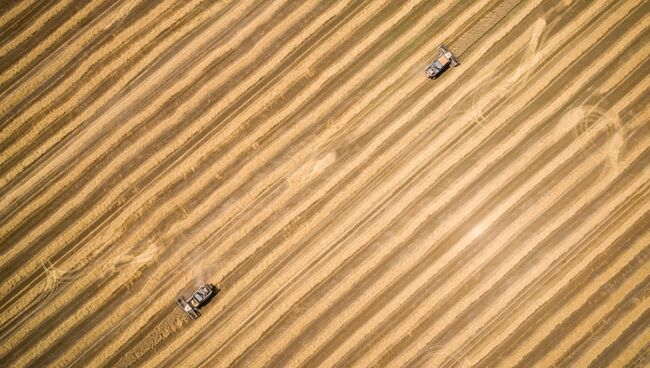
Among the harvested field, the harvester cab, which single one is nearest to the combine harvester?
the harvested field

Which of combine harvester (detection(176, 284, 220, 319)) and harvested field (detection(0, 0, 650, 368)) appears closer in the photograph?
combine harvester (detection(176, 284, 220, 319))

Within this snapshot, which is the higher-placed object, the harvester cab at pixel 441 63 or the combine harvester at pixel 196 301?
the harvester cab at pixel 441 63

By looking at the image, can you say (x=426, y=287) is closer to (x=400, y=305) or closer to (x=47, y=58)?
(x=400, y=305)

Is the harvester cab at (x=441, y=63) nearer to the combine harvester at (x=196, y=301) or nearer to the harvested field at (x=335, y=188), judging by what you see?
the harvested field at (x=335, y=188)

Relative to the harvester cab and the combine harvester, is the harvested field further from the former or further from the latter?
the combine harvester

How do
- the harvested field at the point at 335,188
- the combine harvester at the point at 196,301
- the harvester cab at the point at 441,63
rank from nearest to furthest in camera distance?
the combine harvester at the point at 196,301, the harvested field at the point at 335,188, the harvester cab at the point at 441,63

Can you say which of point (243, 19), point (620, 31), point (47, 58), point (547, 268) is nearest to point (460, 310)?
point (547, 268)

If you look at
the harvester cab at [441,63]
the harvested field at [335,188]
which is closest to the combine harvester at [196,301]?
the harvested field at [335,188]
